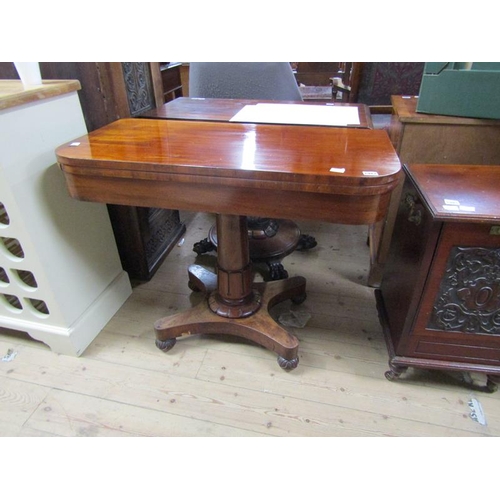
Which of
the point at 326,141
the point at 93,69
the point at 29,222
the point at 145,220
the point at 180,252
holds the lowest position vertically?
the point at 180,252

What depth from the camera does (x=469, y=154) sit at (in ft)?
4.04

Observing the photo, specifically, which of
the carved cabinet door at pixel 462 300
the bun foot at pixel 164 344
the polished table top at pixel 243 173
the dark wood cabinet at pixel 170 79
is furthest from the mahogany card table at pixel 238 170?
the dark wood cabinet at pixel 170 79

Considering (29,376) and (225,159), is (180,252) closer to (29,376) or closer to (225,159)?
(29,376)

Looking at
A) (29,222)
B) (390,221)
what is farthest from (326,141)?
(29,222)

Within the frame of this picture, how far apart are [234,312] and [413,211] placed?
2.20 ft

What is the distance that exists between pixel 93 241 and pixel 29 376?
501 mm

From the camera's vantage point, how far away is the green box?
110 cm

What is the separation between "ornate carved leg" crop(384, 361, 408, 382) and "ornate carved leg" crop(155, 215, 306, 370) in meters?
0.30

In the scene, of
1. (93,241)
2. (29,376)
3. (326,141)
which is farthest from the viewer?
(93,241)

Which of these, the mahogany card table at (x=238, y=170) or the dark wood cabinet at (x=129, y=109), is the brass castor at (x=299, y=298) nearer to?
the mahogany card table at (x=238, y=170)

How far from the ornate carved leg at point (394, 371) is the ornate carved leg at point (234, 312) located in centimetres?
30

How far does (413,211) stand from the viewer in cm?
103

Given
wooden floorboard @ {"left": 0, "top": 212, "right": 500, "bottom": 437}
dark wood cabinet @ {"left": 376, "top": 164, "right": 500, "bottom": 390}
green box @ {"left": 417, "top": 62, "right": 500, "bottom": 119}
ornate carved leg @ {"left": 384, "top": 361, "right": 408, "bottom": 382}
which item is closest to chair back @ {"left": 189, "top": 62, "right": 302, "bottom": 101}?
green box @ {"left": 417, "top": 62, "right": 500, "bottom": 119}

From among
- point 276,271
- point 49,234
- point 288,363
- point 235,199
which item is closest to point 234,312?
point 288,363
